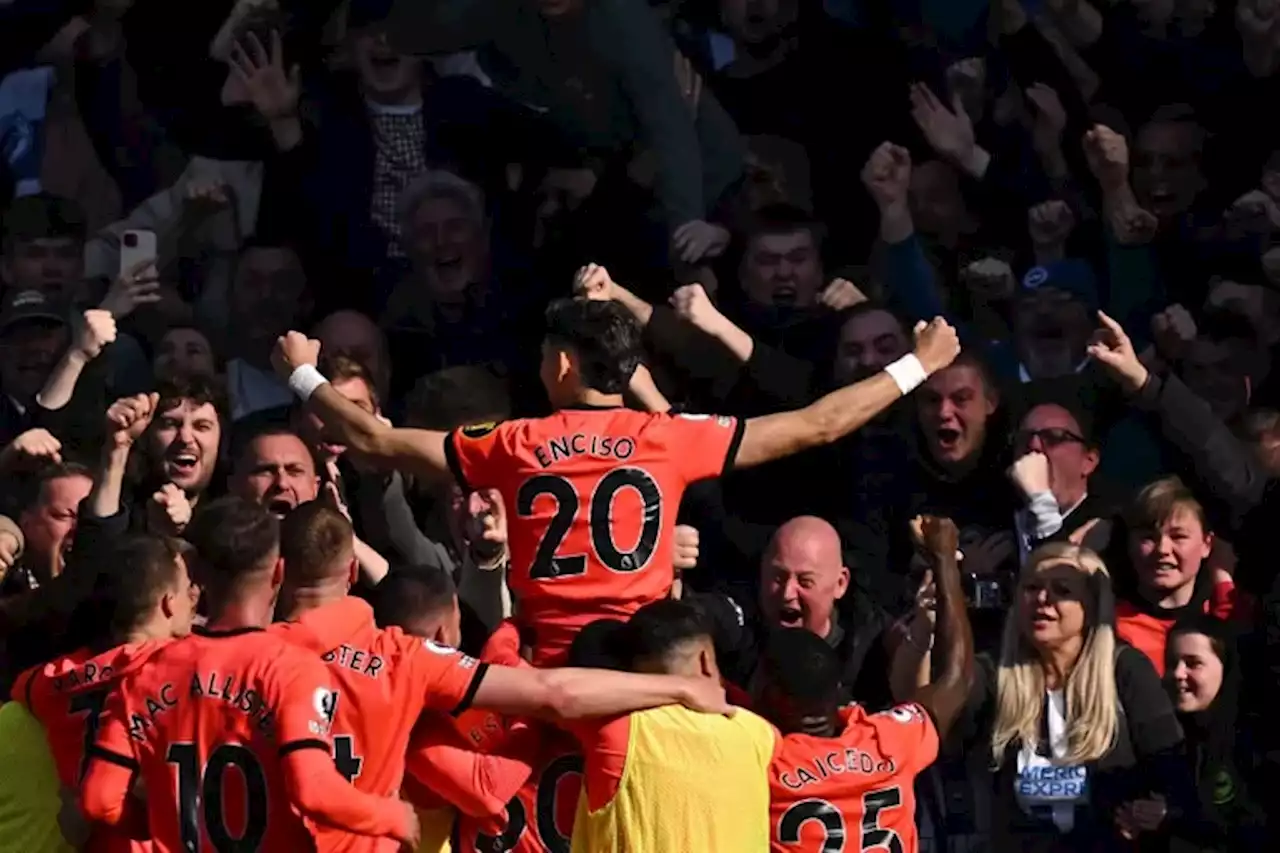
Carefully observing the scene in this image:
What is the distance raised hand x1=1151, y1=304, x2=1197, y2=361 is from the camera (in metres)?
10.9

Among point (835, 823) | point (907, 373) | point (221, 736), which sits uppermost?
point (907, 373)

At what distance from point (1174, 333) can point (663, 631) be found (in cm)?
366

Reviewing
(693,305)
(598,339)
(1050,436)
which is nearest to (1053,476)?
(1050,436)

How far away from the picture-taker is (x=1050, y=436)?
1020cm

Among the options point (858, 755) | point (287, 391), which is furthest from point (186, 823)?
point (287, 391)

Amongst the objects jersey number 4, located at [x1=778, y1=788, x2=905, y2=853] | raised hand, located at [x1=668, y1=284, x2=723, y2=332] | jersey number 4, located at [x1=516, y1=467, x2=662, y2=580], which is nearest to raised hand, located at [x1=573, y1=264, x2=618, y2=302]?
raised hand, located at [x1=668, y1=284, x2=723, y2=332]

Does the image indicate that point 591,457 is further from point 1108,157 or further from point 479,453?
point 1108,157

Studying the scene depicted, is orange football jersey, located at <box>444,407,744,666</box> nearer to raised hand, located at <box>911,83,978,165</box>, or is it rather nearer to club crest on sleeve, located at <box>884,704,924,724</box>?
club crest on sleeve, located at <box>884,704,924,724</box>

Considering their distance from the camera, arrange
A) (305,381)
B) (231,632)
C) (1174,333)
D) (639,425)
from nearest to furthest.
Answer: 1. (231,632)
2. (639,425)
3. (305,381)
4. (1174,333)

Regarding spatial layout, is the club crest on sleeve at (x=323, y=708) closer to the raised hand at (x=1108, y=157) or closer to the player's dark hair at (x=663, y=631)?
the player's dark hair at (x=663, y=631)

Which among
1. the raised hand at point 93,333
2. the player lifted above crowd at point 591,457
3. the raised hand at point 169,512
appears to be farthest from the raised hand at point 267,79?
the player lifted above crowd at point 591,457

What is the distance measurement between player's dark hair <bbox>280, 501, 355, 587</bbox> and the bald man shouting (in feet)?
6.20

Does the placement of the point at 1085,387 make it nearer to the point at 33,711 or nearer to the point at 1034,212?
the point at 1034,212

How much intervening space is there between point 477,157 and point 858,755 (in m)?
4.42
